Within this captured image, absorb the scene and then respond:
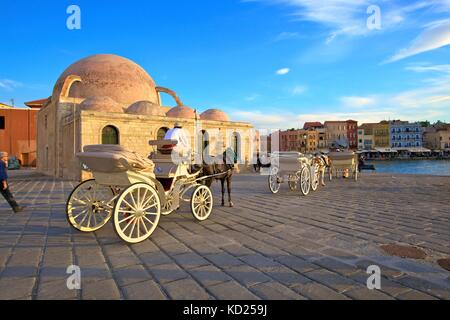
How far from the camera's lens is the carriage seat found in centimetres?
404

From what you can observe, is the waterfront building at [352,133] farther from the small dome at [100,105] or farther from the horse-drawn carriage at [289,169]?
the horse-drawn carriage at [289,169]

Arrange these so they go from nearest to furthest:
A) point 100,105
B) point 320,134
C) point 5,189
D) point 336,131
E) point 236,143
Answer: point 5,189 < point 100,105 < point 236,143 < point 320,134 < point 336,131

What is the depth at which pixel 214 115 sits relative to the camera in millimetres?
26781

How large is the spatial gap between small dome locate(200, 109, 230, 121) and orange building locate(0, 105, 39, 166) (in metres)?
26.7

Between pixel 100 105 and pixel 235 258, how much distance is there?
1824 cm

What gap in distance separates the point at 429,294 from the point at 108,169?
4.07m

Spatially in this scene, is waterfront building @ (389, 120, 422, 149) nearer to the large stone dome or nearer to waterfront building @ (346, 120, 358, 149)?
waterfront building @ (346, 120, 358, 149)

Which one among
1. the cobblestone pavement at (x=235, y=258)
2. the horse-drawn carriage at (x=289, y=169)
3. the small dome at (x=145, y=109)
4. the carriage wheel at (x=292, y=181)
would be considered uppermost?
the small dome at (x=145, y=109)

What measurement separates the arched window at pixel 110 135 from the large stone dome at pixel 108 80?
5.46 m

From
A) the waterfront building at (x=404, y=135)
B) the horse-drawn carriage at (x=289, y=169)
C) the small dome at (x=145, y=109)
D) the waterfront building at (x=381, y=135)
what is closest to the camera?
the horse-drawn carriage at (x=289, y=169)

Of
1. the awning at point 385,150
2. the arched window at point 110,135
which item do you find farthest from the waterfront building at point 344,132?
the arched window at point 110,135

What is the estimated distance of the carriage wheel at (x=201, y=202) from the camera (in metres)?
5.37

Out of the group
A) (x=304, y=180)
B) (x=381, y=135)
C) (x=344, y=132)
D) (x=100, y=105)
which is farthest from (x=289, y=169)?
(x=381, y=135)

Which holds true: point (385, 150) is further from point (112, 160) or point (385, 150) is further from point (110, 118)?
point (112, 160)
